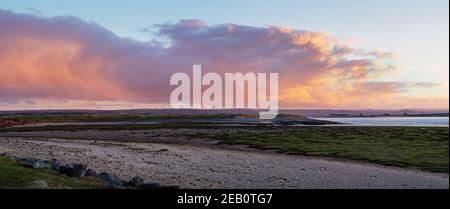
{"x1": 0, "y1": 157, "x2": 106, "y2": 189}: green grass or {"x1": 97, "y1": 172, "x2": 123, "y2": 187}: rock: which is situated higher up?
{"x1": 0, "y1": 157, "x2": 106, "y2": 189}: green grass

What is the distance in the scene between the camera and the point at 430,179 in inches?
1019

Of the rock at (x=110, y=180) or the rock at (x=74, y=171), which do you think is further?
the rock at (x=74, y=171)

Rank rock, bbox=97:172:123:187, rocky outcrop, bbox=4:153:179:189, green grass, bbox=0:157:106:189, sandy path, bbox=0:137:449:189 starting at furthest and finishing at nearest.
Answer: sandy path, bbox=0:137:449:189
rock, bbox=97:172:123:187
rocky outcrop, bbox=4:153:179:189
green grass, bbox=0:157:106:189

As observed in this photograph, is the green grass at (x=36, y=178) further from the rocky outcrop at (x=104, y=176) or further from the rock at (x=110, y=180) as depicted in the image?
the rocky outcrop at (x=104, y=176)

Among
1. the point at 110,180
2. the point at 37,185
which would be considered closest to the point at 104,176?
the point at 110,180

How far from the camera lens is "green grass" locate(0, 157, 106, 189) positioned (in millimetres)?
17781

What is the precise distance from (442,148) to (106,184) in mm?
32475

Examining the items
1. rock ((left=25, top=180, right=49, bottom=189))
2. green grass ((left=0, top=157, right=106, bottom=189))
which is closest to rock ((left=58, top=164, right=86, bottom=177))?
green grass ((left=0, top=157, right=106, bottom=189))

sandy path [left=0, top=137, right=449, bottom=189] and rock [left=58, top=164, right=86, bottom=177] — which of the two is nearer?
rock [left=58, top=164, right=86, bottom=177]

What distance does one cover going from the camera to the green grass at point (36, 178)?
1778cm

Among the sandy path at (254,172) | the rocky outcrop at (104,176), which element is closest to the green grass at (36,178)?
the rocky outcrop at (104,176)

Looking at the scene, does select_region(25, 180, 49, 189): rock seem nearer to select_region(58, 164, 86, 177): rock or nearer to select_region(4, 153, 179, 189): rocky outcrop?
select_region(4, 153, 179, 189): rocky outcrop
